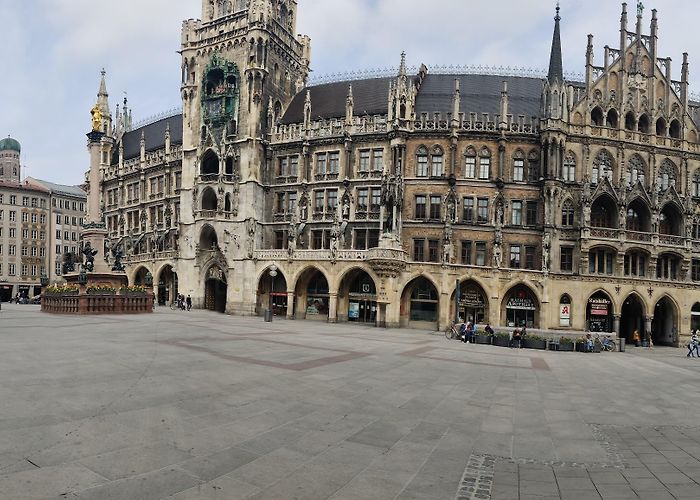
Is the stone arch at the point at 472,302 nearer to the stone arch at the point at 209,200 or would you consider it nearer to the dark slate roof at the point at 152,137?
the stone arch at the point at 209,200

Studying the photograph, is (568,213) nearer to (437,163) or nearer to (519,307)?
(519,307)

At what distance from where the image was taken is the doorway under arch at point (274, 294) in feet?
172

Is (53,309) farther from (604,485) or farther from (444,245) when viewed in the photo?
(604,485)

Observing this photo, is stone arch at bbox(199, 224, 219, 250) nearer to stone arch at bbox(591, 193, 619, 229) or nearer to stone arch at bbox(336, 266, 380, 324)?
stone arch at bbox(336, 266, 380, 324)

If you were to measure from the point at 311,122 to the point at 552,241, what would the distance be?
90.8ft

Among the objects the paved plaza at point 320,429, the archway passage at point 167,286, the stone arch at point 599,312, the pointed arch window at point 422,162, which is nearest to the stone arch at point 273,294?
the archway passage at point 167,286

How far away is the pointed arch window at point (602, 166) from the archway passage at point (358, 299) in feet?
77.5

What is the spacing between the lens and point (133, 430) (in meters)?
9.51

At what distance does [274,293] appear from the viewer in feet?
172

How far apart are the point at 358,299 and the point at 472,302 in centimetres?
1092

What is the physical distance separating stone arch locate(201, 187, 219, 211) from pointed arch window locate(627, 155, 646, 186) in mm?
42243

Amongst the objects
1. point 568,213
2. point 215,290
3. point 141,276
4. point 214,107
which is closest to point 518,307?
point 568,213

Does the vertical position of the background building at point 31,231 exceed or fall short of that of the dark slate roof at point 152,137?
it falls short

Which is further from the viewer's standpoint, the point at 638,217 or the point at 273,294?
the point at 273,294
